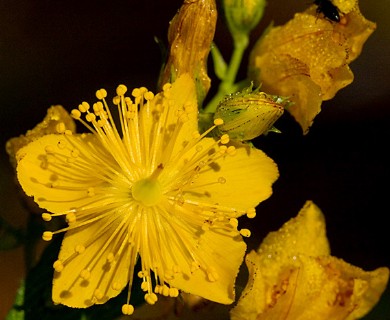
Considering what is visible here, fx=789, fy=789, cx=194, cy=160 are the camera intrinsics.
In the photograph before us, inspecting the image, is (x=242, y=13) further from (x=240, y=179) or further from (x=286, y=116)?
(x=286, y=116)

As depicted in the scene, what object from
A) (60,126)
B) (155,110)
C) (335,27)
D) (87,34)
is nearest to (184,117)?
(155,110)

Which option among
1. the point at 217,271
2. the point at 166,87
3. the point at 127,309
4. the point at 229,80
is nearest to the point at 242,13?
the point at 229,80

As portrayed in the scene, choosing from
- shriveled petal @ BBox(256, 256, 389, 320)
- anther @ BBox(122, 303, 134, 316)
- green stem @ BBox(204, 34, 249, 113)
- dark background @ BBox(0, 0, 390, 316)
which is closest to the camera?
anther @ BBox(122, 303, 134, 316)

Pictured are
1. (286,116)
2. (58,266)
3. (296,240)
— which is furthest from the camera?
(286,116)

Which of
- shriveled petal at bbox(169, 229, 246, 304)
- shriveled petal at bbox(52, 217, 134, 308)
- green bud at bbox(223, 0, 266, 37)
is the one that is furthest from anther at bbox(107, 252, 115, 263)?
green bud at bbox(223, 0, 266, 37)

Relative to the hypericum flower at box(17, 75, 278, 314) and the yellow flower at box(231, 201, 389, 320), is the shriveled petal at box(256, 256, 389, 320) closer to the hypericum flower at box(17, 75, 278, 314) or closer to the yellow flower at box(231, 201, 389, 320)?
the yellow flower at box(231, 201, 389, 320)
